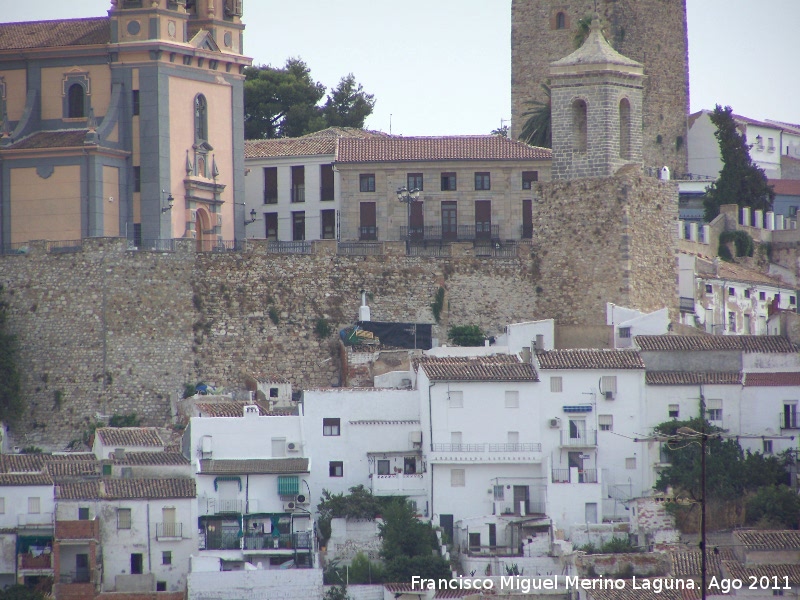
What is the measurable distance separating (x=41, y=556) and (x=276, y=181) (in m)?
19.3

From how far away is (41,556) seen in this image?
5588 cm

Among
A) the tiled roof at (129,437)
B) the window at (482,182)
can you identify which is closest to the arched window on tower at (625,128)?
the window at (482,182)

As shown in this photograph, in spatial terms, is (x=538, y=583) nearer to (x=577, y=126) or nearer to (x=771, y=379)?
(x=771, y=379)

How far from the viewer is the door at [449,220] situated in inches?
2726

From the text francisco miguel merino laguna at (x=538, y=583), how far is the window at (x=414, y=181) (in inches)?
677

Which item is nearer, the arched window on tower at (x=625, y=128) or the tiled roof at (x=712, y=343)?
the tiled roof at (x=712, y=343)

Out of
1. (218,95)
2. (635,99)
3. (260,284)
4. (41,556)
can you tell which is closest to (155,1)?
(218,95)

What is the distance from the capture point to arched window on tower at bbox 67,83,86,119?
67.4 meters

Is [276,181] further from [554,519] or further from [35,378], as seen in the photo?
[554,519]

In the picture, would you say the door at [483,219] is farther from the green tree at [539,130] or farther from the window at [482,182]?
the green tree at [539,130]

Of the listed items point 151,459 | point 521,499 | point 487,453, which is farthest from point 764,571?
point 151,459

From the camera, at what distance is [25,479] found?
56.7 meters

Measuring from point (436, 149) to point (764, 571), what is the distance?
69.7 ft

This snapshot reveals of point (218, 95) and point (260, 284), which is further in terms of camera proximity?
point (218, 95)
